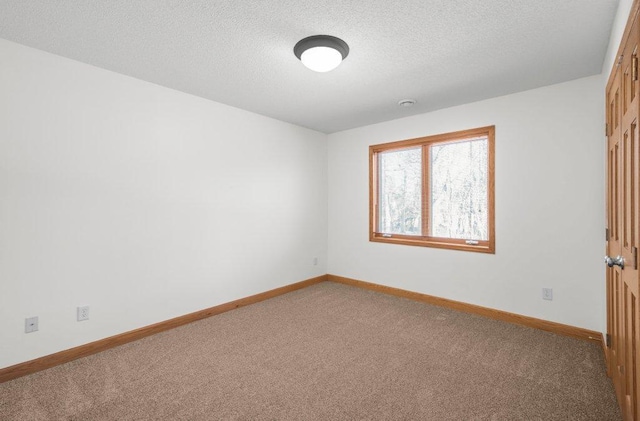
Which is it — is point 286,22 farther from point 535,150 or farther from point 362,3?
point 535,150

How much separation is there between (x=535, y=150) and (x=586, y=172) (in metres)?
0.47

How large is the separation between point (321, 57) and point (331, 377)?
7.60 ft

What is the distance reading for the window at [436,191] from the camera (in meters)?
3.55

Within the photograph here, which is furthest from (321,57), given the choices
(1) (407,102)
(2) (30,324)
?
(2) (30,324)

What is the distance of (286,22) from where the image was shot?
2000 mm

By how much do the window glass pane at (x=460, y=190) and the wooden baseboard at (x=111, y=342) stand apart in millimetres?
2488

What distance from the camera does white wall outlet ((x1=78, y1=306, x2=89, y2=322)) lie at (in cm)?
256

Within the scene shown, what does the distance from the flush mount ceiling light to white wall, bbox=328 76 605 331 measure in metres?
2.06

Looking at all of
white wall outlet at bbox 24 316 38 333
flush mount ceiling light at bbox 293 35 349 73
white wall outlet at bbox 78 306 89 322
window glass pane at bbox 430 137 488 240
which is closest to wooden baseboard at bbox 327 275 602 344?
window glass pane at bbox 430 137 488 240

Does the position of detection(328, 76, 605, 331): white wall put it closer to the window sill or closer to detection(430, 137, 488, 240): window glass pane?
the window sill

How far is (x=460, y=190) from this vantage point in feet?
12.3

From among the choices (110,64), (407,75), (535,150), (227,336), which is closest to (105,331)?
(227,336)

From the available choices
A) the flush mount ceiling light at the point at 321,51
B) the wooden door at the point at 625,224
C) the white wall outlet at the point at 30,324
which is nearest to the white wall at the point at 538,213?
the wooden door at the point at 625,224

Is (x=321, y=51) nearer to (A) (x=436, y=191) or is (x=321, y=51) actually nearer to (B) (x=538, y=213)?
(A) (x=436, y=191)
